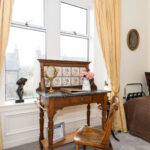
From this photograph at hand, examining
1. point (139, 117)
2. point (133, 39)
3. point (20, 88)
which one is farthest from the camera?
point (133, 39)

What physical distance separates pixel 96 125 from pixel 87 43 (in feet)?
5.67

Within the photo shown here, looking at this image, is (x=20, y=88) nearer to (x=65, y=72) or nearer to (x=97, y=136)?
(x=65, y=72)

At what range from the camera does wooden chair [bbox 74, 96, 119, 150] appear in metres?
1.33

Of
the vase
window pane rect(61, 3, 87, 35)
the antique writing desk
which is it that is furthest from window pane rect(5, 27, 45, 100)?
the vase

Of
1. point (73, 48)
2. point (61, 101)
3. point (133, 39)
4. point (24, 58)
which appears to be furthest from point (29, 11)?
point (133, 39)

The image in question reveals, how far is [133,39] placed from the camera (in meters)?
3.14

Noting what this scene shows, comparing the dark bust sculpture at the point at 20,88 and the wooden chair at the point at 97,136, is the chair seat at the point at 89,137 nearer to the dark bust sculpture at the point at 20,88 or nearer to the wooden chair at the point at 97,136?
the wooden chair at the point at 97,136

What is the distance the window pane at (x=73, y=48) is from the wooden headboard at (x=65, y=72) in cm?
Result: 41

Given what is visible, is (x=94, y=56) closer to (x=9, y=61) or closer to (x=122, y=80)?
(x=122, y=80)

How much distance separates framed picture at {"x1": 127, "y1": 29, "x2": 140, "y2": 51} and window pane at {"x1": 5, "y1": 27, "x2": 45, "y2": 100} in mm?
1941

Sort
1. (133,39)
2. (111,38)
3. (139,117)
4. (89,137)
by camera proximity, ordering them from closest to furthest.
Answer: (89,137)
(139,117)
(111,38)
(133,39)

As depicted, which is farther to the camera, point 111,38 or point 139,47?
point 139,47

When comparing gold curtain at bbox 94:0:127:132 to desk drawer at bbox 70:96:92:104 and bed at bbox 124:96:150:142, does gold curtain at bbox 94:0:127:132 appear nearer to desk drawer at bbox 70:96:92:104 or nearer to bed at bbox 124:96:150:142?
bed at bbox 124:96:150:142

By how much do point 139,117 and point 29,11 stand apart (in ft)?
8.58
